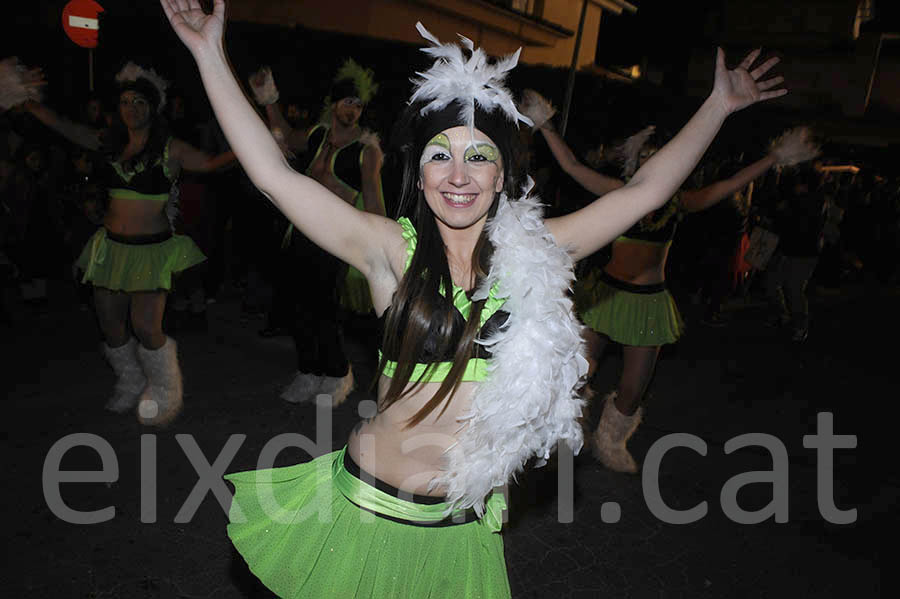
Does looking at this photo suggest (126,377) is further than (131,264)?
Yes

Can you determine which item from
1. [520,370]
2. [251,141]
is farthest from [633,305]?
[251,141]

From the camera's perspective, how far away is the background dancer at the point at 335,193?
4.06 meters

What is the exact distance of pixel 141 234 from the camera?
3852mm

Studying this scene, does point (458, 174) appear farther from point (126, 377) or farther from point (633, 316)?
point (126, 377)

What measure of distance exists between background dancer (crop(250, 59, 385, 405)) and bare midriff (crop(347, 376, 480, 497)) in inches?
87.2

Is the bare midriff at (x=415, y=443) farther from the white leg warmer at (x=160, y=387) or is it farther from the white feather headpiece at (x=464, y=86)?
the white leg warmer at (x=160, y=387)

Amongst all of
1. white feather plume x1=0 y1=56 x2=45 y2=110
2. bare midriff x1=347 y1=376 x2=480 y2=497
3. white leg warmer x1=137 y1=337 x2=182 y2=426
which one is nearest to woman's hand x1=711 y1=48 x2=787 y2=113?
bare midriff x1=347 y1=376 x2=480 y2=497

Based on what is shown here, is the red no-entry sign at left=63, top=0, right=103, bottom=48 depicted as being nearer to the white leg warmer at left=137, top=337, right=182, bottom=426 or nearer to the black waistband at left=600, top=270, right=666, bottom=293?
the white leg warmer at left=137, top=337, right=182, bottom=426

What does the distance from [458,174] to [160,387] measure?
114 inches

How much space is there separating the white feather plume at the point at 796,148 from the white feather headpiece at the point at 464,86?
1667 millimetres

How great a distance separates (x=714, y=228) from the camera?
8.20m

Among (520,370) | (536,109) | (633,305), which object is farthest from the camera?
(633,305)

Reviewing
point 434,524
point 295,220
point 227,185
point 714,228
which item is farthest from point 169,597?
point 714,228

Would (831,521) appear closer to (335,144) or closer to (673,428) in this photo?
(673,428)
